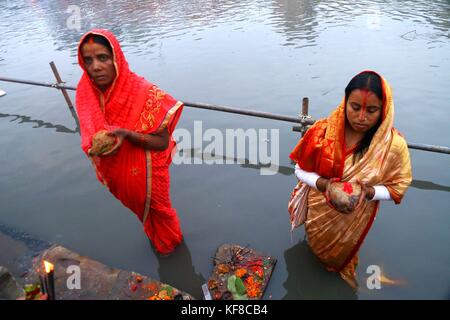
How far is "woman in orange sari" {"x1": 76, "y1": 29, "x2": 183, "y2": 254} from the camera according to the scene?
7.99 ft

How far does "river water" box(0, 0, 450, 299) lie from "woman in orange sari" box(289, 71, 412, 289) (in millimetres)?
989

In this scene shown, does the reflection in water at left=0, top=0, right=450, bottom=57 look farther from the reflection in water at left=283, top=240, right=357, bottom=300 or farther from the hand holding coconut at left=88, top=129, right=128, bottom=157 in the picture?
the hand holding coconut at left=88, top=129, right=128, bottom=157

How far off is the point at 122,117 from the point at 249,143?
3.82 metres

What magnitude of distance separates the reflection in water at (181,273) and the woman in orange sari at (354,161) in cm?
157

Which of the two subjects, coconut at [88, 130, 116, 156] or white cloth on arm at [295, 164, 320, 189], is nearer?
coconut at [88, 130, 116, 156]

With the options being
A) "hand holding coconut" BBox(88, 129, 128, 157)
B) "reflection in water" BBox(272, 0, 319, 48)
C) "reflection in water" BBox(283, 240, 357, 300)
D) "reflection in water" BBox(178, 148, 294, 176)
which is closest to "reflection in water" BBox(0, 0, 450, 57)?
"reflection in water" BBox(272, 0, 319, 48)

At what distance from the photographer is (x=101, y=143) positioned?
2.36 meters

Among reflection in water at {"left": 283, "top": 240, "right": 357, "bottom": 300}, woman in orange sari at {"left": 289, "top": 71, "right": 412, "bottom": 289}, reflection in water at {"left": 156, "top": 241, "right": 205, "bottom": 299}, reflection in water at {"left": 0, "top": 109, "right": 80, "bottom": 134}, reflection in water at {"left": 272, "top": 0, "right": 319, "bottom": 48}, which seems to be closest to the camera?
woman in orange sari at {"left": 289, "top": 71, "right": 412, "bottom": 289}

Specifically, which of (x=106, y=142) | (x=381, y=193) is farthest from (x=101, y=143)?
(x=381, y=193)

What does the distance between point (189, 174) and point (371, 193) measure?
11.6ft

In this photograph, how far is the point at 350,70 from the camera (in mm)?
8750
